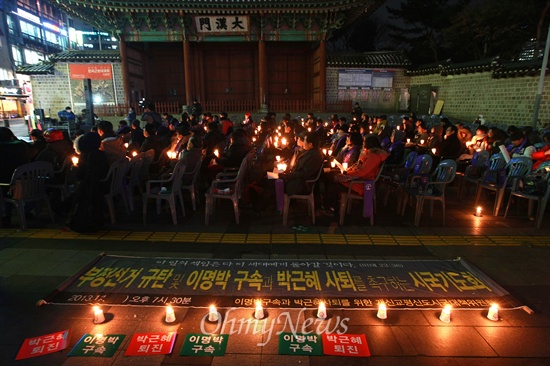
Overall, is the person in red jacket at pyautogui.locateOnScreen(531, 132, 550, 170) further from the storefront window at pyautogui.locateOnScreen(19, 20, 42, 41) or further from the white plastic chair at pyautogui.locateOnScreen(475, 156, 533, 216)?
the storefront window at pyautogui.locateOnScreen(19, 20, 42, 41)

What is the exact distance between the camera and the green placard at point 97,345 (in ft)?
9.37

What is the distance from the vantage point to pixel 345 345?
9.67 ft

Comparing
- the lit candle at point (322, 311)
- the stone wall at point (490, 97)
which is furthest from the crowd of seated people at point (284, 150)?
the stone wall at point (490, 97)

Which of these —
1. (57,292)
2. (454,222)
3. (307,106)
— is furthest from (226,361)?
(307,106)

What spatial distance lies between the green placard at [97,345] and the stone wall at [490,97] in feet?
47.3

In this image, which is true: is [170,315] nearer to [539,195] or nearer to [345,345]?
[345,345]

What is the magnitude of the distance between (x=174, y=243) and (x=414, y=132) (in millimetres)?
8147

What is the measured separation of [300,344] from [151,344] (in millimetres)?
1273

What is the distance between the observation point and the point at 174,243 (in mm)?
5121

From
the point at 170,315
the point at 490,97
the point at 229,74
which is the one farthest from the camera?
the point at 229,74

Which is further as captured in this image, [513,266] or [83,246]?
[83,246]

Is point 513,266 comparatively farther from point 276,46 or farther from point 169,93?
point 169,93

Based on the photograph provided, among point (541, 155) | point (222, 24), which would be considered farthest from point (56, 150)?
point (222, 24)

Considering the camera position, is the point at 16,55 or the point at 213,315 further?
the point at 16,55
